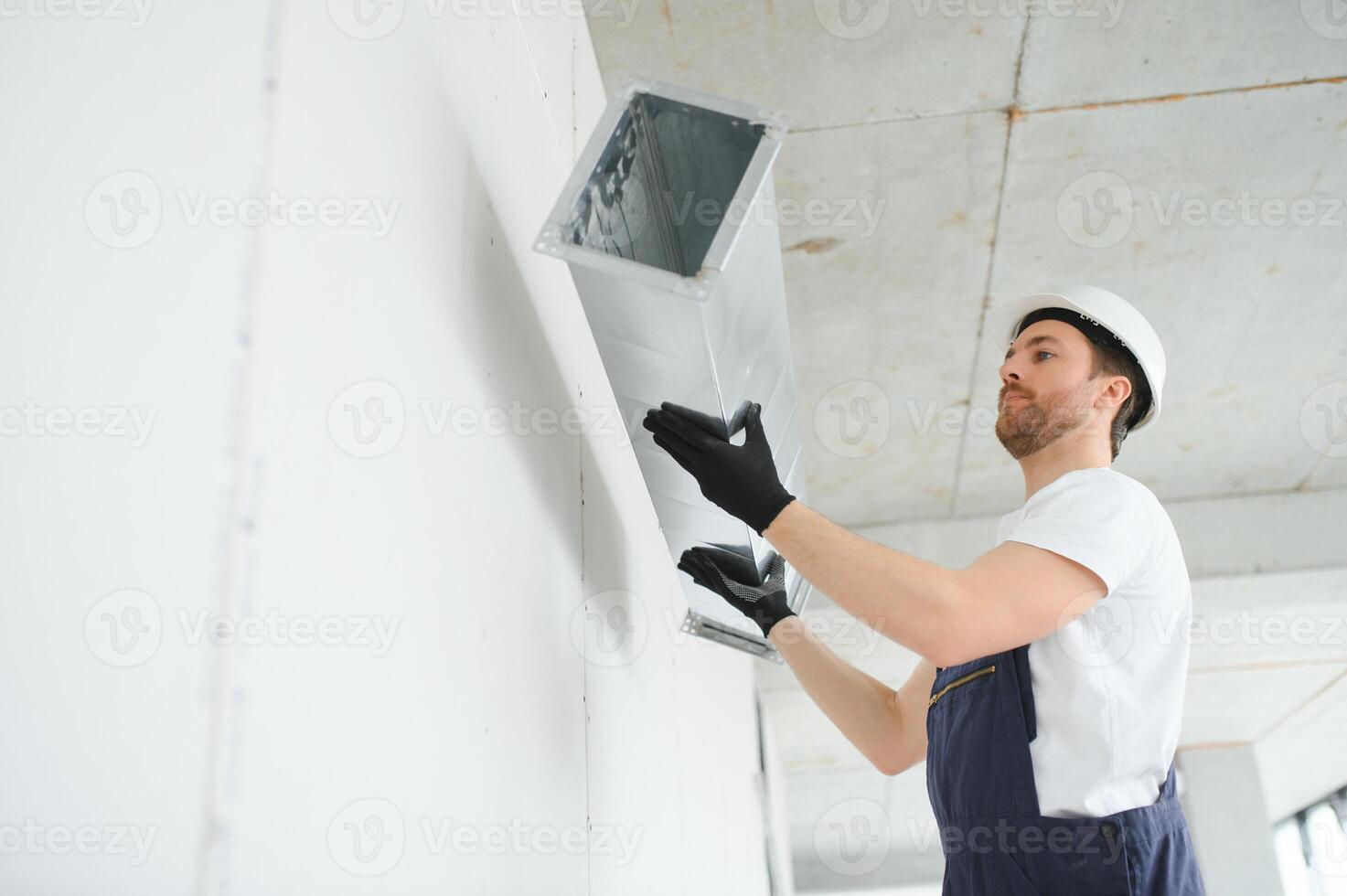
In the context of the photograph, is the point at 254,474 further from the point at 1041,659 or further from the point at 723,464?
the point at 1041,659

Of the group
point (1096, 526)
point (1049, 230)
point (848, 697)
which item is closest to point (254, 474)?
point (1096, 526)

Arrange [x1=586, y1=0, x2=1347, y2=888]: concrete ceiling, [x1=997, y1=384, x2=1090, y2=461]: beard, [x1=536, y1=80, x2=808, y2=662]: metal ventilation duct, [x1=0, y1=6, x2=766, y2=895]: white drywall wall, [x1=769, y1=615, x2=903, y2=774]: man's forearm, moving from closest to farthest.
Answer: [x1=0, y1=6, x2=766, y2=895]: white drywall wall < [x1=536, y1=80, x2=808, y2=662]: metal ventilation duct < [x1=997, y1=384, x2=1090, y2=461]: beard < [x1=769, y1=615, x2=903, y2=774]: man's forearm < [x1=586, y1=0, x2=1347, y2=888]: concrete ceiling

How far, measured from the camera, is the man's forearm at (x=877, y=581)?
4.25ft

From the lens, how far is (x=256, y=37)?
2.48 ft

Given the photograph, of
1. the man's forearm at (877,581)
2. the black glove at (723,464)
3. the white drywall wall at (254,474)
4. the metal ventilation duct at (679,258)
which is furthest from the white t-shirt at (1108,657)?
the white drywall wall at (254,474)

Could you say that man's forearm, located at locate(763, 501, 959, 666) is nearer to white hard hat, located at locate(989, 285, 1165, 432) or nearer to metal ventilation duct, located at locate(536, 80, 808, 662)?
metal ventilation duct, located at locate(536, 80, 808, 662)

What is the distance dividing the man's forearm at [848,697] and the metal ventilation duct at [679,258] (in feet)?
1.37

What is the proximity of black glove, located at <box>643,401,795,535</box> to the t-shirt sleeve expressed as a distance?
361 mm

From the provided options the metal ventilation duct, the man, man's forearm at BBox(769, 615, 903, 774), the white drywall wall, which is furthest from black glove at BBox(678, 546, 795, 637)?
the white drywall wall

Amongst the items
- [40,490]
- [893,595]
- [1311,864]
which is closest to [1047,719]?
[893,595]

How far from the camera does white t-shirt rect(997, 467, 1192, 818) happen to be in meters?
1.41

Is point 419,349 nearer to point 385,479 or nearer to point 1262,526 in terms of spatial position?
point 385,479

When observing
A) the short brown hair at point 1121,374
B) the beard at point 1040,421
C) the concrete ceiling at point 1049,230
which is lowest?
the beard at point 1040,421

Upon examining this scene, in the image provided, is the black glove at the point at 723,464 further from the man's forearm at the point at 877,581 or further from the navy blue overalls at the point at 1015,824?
the navy blue overalls at the point at 1015,824
